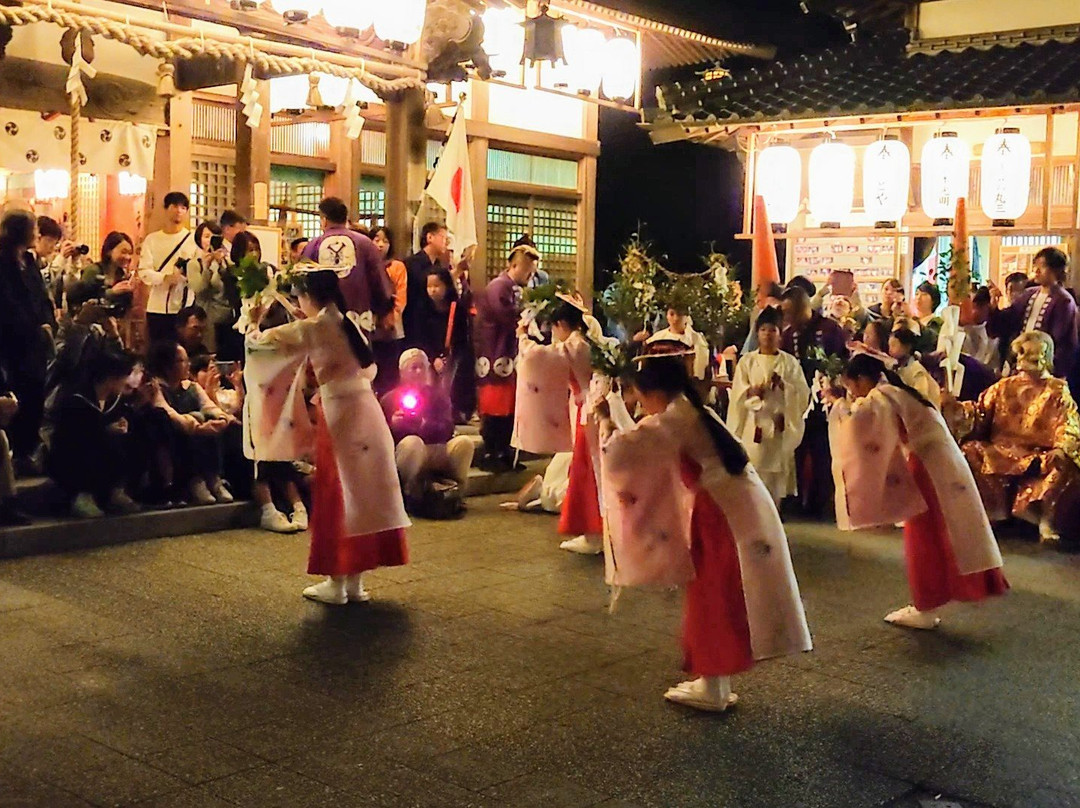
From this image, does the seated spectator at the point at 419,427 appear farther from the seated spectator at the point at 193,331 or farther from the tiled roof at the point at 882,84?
the tiled roof at the point at 882,84

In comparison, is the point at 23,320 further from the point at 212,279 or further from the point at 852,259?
the point at 852,259

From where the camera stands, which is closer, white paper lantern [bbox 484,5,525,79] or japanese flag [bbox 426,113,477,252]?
japanese flag [bbox 426,113,477,252]

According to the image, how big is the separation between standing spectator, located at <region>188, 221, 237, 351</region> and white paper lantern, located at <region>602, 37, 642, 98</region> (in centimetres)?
581

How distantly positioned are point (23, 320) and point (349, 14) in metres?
4.18

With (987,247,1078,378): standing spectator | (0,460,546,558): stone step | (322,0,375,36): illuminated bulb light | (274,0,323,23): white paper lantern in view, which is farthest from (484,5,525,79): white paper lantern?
(0,460,546,558): stone step

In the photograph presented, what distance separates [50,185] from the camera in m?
14.3

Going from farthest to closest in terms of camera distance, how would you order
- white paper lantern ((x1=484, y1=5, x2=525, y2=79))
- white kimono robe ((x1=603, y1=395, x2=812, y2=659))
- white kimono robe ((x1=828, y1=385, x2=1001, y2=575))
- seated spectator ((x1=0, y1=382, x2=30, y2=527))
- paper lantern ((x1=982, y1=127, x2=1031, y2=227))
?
white paper lantern ((x1=484, y1=5, x2=525, y2=79)) → paper lantern ((x1=982, y1=127, x2=1031, y2=227)) → seated spectator ((x1=0, y1=382, x2=30, y2=527)) → white kimono robe ((x1=828, y1=385, x2=1001, y2=575)) → white kimono robe ((x1=603, y1=395, x2=812, y2=659))

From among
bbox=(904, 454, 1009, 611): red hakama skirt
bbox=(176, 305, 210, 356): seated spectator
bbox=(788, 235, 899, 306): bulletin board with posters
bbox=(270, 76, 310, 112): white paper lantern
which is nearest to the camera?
bbox=(904, 454, 1009, 611): red hakama skirt

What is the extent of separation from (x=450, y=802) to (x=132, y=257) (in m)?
8.37

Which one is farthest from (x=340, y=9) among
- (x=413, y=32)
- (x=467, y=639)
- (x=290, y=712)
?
(x=290, y=712)

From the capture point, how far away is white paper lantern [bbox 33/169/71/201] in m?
14.1

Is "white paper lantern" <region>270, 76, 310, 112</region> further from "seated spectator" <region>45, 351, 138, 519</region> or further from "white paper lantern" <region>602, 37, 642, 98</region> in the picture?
"seated spectator" <region>45, 351, 138, 519</region>

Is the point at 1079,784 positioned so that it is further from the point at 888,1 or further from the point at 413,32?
the point at 888,1

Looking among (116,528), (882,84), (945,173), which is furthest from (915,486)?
(882,84)
